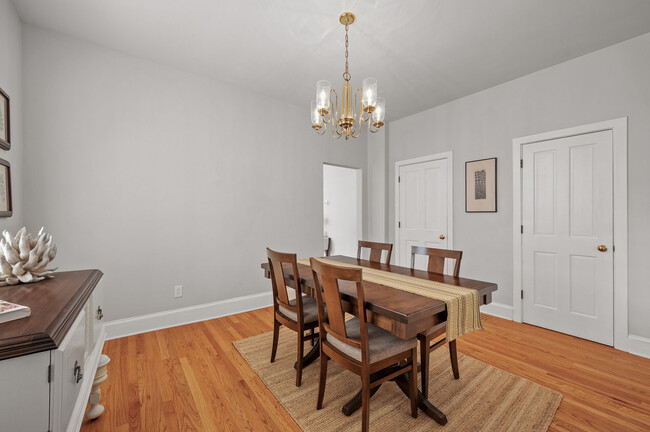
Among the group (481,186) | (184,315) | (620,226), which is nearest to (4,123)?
(184,315)

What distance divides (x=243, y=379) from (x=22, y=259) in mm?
1502

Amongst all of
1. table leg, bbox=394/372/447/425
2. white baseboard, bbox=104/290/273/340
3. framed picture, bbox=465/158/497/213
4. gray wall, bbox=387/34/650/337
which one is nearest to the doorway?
gray wall, bbox=387/34/650/337

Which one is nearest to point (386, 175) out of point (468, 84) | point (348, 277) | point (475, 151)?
point (475, 151)

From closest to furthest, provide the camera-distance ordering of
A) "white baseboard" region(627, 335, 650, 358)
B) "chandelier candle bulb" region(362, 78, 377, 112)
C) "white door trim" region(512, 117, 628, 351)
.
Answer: "chandelier candle bulb" region(362, 78, 377, 112)
"white baseboard" region(627, 335, 650, 358)
"white door trim" region(512, 117, 628, 351)

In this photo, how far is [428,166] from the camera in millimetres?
4188

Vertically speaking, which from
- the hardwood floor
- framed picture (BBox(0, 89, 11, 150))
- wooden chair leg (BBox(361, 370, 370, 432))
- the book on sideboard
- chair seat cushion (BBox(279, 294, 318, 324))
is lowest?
the hardwood floor

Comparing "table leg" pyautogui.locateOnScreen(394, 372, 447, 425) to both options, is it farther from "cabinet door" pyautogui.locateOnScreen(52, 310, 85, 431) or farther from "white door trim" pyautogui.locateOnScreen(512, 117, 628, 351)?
"white door trim" pyautogui.locateOnScreen(512, 117, 628, 351)

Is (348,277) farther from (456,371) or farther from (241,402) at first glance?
(456,371)

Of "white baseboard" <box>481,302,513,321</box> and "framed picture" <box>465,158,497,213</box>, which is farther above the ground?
"framed picture" <box>465,158,497,213</box>

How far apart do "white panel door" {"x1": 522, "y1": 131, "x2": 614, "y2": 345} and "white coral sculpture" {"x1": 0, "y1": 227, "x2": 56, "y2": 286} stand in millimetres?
4091

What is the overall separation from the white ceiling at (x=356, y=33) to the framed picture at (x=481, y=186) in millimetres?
981

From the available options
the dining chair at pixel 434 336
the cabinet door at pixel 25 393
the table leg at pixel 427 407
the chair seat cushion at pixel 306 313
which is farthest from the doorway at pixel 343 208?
the cabinet door at pixel 25 393

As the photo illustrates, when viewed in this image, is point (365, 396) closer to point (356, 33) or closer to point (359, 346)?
→ point (359, 346)

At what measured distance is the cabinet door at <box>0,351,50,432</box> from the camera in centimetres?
74
